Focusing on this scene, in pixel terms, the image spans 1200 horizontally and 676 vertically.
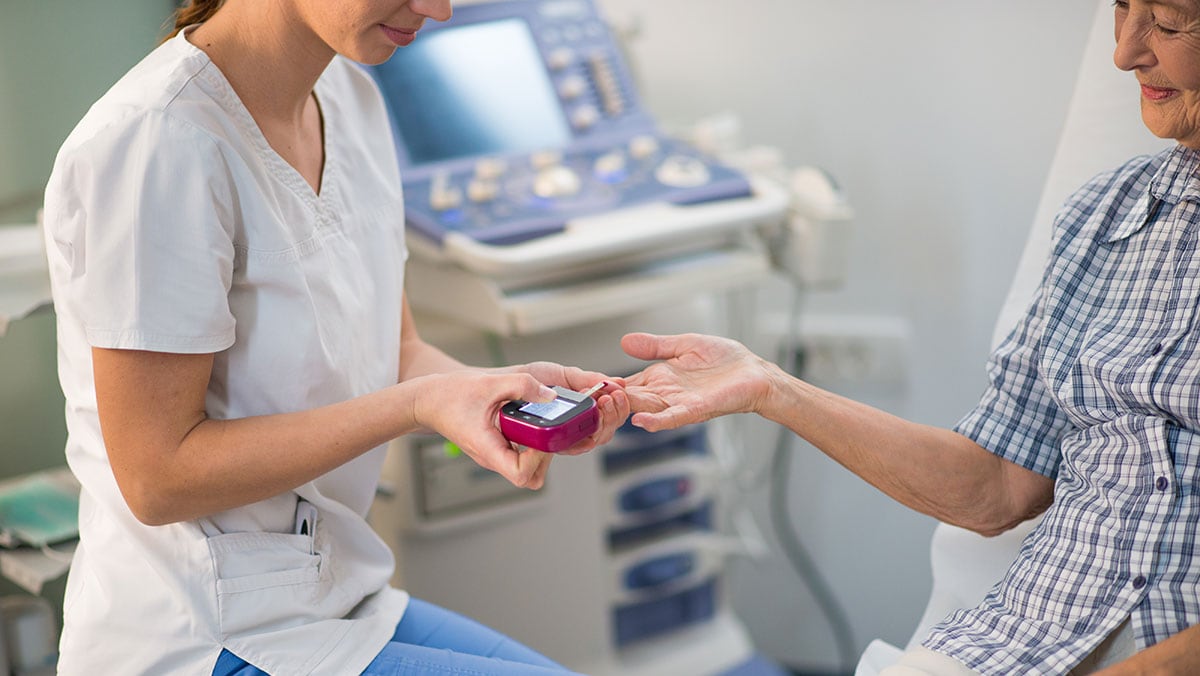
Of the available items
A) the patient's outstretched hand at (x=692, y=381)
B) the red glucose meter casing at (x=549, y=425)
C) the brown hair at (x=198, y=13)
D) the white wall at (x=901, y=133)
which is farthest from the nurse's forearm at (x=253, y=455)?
the white wall at (x=901, y=133)

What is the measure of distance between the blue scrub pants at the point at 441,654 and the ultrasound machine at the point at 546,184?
0.43 m

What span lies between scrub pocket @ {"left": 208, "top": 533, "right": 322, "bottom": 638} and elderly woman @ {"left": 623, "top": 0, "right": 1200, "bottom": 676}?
1.15 ft

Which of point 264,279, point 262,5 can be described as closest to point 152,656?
point 264,279

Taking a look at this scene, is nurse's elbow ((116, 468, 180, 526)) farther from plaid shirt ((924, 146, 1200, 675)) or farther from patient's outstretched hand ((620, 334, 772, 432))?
plaid shirt ((924, 146, 1200, 675))

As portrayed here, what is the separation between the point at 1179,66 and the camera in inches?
40.0

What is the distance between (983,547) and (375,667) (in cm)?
66

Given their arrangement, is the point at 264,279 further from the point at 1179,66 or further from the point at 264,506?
the point at 1179,66

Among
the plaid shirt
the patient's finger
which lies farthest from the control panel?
the plaid shirt

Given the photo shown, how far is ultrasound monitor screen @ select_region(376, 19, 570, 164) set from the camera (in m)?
1.77

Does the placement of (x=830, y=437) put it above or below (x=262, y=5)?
below

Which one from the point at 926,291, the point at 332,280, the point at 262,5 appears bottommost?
the point at 926,291

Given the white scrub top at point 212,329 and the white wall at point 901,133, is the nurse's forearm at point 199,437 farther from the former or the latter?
A: the white wall at point 901,133

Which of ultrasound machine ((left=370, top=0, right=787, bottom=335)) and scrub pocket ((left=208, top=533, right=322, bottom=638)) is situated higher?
ultrasound machine ((left=370, top=0, right=787, bottom=335))

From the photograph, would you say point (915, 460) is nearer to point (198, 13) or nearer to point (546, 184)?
point (546, 184)
